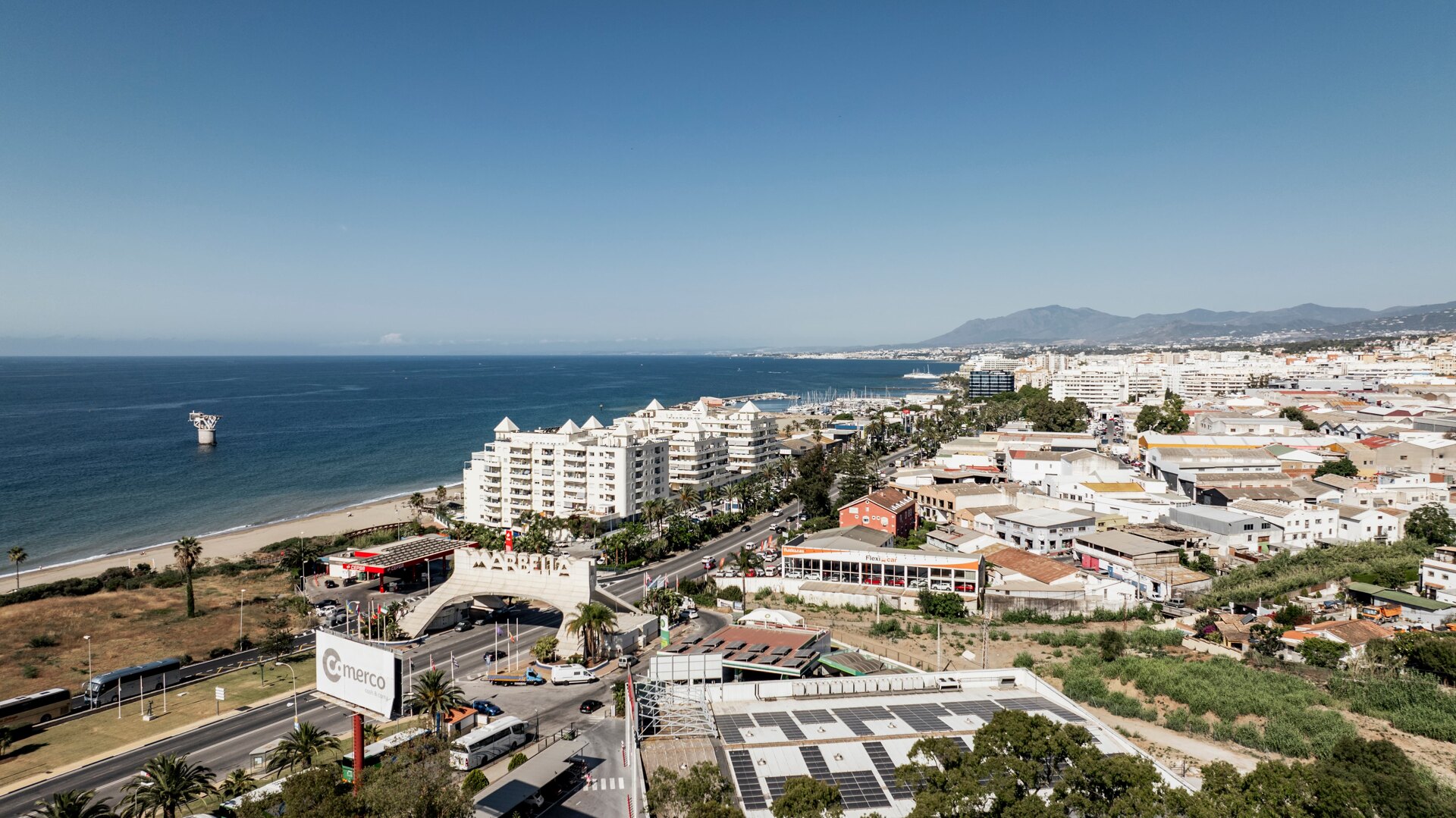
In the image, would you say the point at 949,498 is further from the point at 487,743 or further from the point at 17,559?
the point at 17,559

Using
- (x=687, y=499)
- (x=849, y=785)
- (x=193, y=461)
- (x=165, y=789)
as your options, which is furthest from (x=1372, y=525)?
(x=193, y=461)

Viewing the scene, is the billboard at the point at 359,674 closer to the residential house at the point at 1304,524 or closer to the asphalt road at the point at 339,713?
the asphalt road at the point at 339,713

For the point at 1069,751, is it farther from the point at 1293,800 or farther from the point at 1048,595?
the point at 1048,595

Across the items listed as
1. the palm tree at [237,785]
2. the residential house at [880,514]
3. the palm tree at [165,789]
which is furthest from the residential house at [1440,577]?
the palm tree at [165,789]

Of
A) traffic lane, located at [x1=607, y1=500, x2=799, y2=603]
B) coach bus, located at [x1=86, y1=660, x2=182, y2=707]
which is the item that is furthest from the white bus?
traffic lane, located at [x1=607, y1=500, x2=799, y2=603]

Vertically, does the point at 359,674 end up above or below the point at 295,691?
above
